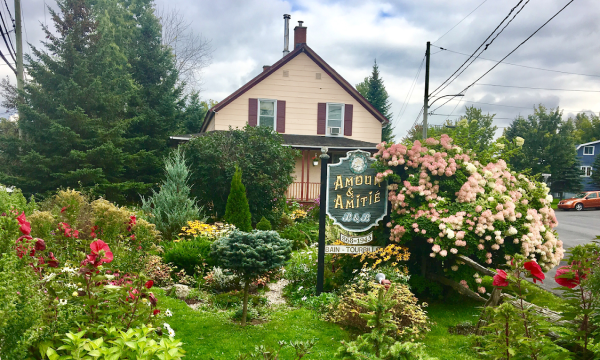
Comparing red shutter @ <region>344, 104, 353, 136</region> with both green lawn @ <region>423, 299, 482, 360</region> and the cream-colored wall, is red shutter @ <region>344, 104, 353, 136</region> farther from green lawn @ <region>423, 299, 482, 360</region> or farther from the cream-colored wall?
green lawn @ <region>423, 299, 482, 360</region>

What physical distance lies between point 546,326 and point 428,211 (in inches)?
135

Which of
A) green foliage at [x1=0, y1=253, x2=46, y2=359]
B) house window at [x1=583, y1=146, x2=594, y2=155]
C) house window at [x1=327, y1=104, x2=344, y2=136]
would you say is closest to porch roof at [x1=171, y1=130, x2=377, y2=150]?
house window at [x1=327, y1=104, x2=344, y2=136]

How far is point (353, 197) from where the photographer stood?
6809 mm

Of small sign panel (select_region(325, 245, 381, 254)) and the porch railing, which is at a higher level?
the porch railing

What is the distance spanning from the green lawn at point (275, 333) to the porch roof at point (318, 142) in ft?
34.5

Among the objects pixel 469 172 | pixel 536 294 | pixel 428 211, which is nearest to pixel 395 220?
pixel 428 211

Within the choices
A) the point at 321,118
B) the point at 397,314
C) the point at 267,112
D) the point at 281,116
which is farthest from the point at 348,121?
the point at 397,314

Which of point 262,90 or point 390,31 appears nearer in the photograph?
point 390,31

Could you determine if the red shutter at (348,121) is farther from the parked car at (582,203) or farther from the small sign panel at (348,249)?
the parked car at (582,203)

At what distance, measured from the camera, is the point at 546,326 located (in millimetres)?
2693

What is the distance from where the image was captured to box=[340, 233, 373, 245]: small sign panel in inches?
264

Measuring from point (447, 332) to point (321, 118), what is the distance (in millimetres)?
13720

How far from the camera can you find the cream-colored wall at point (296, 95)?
57.2 feet

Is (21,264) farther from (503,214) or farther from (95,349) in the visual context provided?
(503,214)
